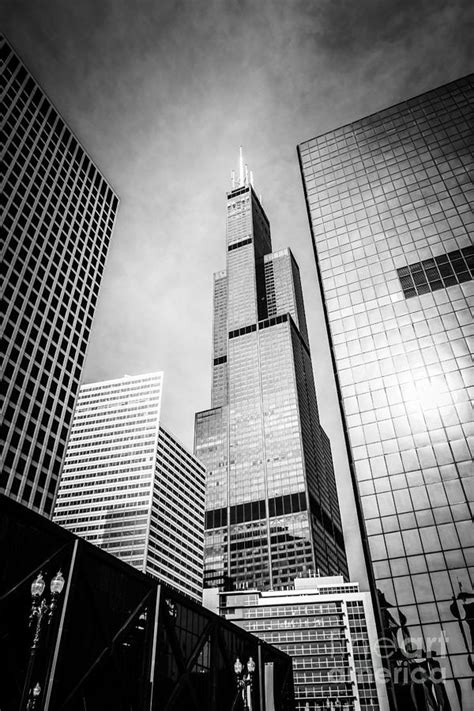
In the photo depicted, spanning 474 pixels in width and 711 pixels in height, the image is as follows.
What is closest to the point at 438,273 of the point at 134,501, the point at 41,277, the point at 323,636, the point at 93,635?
the point at 93,635

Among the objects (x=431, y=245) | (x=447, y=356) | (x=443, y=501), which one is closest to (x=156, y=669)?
(x=443, y=501)

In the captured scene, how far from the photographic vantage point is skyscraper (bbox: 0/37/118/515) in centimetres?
7756

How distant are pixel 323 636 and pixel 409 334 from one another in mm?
120227

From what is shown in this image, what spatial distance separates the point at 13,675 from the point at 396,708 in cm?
2896

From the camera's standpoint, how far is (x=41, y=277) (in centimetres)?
8856

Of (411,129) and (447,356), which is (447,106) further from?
(447,356)

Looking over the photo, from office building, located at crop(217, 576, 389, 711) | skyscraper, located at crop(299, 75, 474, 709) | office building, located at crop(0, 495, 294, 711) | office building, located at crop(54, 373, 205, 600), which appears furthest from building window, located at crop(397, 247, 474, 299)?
office building, located at crop(54, 373, 205, 600)

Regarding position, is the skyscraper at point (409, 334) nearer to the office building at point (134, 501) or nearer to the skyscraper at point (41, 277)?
the skyscraper at point (41, 277)

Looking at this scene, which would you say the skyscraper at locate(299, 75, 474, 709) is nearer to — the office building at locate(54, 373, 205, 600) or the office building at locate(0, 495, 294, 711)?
the office building at locate(0, 495, 294, 711)

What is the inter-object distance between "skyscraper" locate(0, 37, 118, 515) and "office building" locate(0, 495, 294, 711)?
4740 cm

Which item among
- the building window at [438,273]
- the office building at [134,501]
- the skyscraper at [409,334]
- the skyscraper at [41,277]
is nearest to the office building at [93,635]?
the skyscraper at [409,334]

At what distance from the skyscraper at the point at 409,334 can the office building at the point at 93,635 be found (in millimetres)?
15998

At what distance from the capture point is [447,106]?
66.4 meters

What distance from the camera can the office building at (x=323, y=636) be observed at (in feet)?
415
